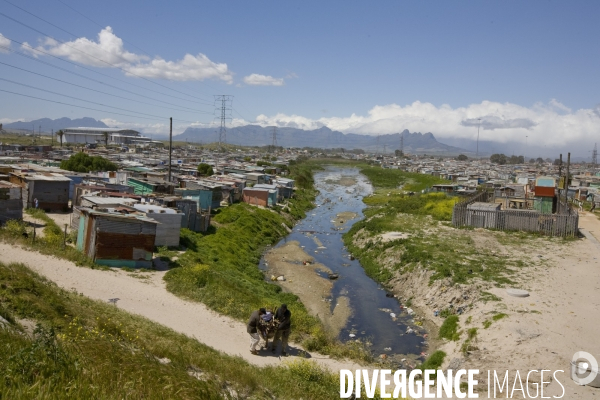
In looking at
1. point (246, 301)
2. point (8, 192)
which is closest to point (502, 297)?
point (246, 301)

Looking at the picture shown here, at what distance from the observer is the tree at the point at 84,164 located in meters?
40.6

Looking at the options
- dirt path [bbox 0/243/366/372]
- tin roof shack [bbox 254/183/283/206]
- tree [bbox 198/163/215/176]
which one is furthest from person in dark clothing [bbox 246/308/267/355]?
tree [bbox 198/163/215/176]

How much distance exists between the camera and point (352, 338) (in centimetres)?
1538

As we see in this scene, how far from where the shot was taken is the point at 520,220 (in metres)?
27.8

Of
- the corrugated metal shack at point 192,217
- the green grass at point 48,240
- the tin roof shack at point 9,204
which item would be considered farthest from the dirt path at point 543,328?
the tin roof shack at point 9,204

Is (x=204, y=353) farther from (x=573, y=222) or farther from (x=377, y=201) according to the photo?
(x=377, y=201)

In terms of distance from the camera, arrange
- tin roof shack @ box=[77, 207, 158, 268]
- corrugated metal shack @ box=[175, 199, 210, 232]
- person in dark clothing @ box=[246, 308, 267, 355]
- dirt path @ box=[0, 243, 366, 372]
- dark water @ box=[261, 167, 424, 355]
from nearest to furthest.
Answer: person in dark clothing @ box=[246, 308, 267, 355]
dirt path @ box=[0, 243, 366, 372]
dark water @ box=[261, 167, 424, 355]
tin roof shack @ box=[77, 207, 158, 268]
corrugated metal shack @ box=[175, 199, 210, 232]

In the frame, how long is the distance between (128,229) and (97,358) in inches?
435

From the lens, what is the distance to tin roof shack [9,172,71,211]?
24.0m

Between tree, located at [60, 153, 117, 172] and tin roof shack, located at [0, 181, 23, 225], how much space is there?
21.7 meters

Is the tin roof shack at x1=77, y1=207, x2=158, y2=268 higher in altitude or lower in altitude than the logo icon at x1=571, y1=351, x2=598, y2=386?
higher

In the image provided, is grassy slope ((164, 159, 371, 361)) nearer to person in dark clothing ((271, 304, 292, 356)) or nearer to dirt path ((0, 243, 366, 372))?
dirt path ((0, 243, 366, 372))

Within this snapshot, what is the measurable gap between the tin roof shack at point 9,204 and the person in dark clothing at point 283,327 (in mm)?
14036

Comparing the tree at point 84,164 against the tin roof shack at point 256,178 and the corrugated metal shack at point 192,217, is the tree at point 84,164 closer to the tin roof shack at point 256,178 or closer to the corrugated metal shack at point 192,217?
the tin roof shack at point 256,178
